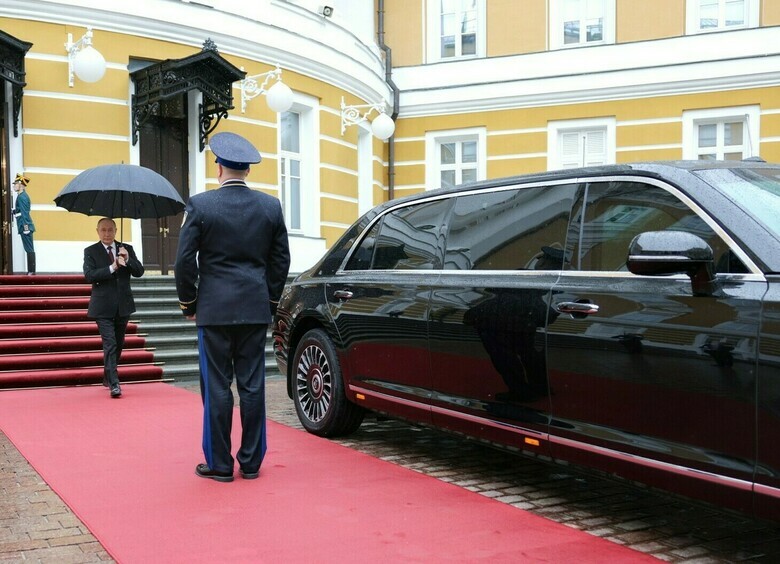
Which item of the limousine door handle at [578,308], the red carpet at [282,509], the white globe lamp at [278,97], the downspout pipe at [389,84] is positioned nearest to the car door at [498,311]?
the limousine door handle at [578,308]

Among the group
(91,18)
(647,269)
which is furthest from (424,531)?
(91,18)

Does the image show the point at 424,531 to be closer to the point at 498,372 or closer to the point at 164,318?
the point at 498,372

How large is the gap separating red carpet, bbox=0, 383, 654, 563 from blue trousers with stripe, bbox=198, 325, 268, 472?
0.57 ft

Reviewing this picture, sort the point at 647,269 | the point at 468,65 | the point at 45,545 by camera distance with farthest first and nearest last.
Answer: the point at 468,65
the point at 45,545
the point at 647,269

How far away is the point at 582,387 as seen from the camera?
4156mm

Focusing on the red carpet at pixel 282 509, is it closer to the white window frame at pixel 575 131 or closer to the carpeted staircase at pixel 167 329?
the carpeted staircase at pixel 167 329

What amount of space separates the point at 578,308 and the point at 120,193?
684cm

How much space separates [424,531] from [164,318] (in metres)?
8.23

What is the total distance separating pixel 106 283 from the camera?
872 centimetres

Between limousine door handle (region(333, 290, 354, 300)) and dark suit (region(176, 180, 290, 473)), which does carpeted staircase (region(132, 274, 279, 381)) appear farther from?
dark suit (region(176, 180, 290, 473))

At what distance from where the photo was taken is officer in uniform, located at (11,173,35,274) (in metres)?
12.2

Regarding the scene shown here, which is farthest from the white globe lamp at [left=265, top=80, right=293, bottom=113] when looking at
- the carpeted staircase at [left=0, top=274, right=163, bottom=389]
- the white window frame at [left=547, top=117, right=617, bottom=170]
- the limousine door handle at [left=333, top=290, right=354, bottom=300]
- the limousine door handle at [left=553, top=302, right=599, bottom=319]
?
the limousine door handle at [left=553, top=302, right=599, bottom=319]

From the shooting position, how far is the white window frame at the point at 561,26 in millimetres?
19406

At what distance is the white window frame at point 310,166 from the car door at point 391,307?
34.6ft
